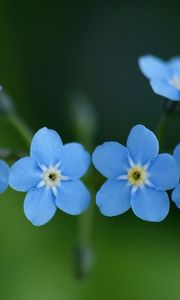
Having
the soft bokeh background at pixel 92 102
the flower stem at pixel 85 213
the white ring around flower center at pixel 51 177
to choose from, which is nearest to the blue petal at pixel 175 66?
the flower stem at pixel 85 213

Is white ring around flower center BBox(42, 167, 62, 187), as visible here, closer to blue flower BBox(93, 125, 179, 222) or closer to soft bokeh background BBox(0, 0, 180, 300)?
blue flower BBox(93, 125, 179, 222)

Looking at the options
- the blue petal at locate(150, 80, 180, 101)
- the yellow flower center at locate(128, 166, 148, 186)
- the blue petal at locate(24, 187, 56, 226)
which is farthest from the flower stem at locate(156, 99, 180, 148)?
the blue petal at locate(24, 187, 56, 226)

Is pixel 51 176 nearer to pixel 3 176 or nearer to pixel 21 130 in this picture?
pixel 3 176

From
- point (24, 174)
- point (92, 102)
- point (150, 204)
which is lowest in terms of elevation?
point (92, 102)

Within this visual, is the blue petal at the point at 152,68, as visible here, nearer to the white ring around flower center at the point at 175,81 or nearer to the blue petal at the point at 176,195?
the white ring around flower center at the point at 175,81

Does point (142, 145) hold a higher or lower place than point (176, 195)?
higher

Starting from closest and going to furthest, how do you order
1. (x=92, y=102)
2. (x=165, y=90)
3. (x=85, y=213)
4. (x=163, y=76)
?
(x=165, y=90)
(x=163, y=76)
(x=85, y=213)
(x=92, y=102)

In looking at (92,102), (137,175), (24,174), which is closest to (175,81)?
(137,175)
